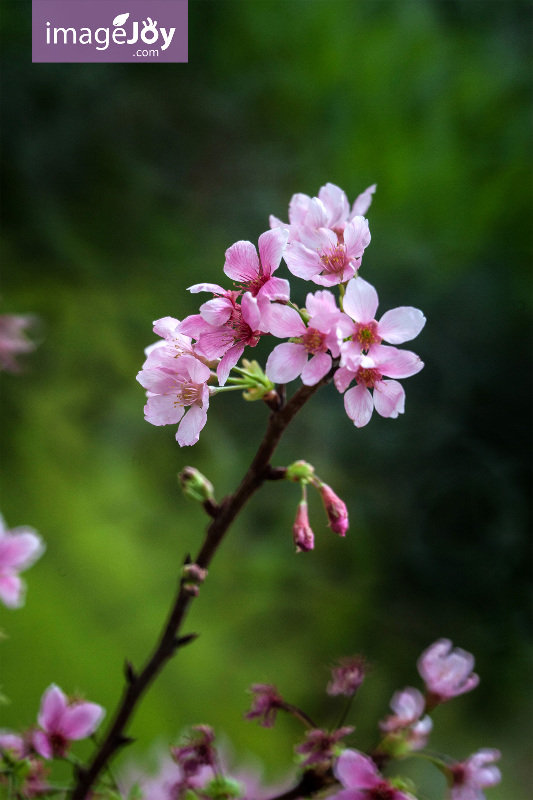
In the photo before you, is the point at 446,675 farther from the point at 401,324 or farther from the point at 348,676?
the point at 401,324

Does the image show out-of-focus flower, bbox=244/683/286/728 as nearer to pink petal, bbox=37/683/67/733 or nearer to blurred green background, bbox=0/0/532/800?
pink petal, bbox=37/683/67/733

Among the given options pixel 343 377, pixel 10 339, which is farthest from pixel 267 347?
pixel 343 377

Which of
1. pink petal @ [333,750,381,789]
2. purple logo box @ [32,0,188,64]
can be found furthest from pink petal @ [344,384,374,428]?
purple logo box @ [32,0,188,64]

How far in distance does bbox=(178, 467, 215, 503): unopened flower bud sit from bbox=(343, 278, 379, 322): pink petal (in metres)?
0.08

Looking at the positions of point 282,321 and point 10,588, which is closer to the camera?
point 282,321

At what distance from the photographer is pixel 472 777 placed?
0.27m

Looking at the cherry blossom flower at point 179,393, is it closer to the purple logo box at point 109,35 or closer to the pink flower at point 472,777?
the pink flower at point 472,777

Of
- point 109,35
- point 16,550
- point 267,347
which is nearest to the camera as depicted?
point 16,550

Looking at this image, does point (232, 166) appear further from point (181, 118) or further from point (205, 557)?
point (205, 557)

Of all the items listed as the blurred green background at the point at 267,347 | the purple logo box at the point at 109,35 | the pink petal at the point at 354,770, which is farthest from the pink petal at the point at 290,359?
the blurred green background at the point at 267,347

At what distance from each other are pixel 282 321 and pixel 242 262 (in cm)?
3

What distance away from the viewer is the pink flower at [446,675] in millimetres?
279

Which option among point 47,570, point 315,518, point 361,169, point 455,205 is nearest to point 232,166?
point 361,169

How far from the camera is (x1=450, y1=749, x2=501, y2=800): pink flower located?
10.4 inches
